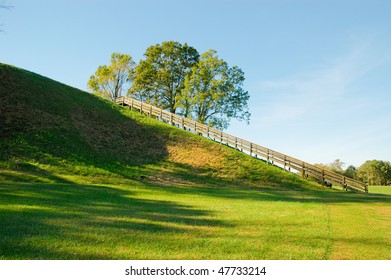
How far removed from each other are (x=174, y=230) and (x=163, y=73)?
45858 mm

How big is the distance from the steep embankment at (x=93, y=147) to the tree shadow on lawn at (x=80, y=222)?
696 cm

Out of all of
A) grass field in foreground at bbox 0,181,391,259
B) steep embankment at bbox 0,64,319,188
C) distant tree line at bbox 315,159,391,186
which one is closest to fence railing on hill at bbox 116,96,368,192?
steep embankment at bbox 0,64,319,188

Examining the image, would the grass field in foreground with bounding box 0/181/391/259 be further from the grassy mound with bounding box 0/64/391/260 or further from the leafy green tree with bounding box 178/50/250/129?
the leafy green tree with bounding box 178/50/250/129

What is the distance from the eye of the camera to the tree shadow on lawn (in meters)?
6.52

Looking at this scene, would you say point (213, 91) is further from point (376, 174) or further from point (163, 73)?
point (376, 174)

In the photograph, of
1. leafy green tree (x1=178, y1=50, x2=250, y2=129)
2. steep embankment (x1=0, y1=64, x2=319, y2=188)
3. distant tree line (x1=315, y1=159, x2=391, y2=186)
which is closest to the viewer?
steep embankment (x1=0, y1=64, x2=319, y2=188)

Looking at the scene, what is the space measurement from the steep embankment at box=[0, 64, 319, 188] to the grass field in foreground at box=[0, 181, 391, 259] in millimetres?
8391

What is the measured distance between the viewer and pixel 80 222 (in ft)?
29.1

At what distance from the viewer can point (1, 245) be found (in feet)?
21.2

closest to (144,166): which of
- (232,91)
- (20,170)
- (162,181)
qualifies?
(162,181)

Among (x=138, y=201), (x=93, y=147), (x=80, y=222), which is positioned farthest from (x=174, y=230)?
(x=93, y=147)
